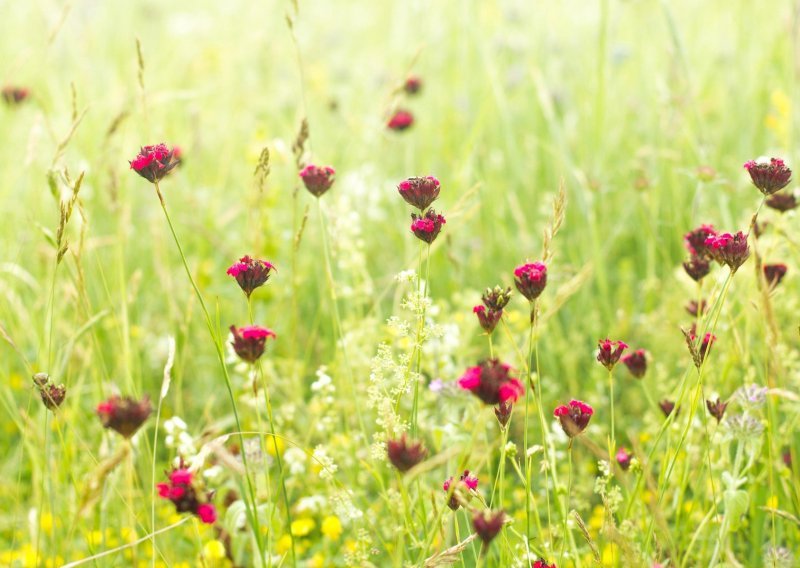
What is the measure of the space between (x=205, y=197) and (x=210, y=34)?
7.94ft

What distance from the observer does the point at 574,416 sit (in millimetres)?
1346

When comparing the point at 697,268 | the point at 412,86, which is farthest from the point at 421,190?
the point at 412,86

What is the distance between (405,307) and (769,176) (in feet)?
2.06

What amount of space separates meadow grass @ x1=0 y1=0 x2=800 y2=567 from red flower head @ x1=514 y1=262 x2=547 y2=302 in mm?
31

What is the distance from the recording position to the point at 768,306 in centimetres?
137

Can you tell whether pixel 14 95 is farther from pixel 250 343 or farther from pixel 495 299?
pixel 495 299

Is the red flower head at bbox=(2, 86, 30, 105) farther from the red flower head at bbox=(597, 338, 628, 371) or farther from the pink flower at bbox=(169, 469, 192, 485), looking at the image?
the red flower head at bbox=(597, 338, 628, 371)

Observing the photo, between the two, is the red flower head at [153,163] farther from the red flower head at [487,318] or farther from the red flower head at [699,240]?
the red flower head at [699,240]

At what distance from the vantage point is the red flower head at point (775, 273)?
1676 millimetres

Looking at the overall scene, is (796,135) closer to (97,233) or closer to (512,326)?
(512,326)

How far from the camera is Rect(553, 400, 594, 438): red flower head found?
1.29m

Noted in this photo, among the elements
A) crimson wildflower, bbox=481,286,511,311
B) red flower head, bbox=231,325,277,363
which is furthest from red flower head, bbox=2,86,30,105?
crimson wildflower, bbox=481,286,511,311

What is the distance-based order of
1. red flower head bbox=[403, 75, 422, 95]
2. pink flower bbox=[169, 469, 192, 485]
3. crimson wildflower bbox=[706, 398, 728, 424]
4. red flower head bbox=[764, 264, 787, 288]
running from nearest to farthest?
pink flower bbox=[169, 469, 192, 485] < crimson wildflower bbox=[706, 398, 728, 424] < red flower head bbox=[764, 264, 787, 288] < red flower head bbox=[403, 75, 422, 95]

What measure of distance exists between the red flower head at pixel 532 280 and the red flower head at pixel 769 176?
1.28 feet
